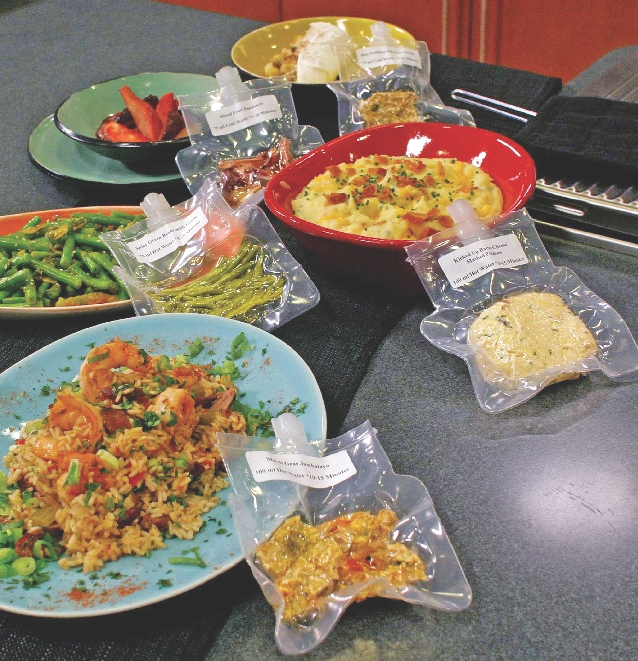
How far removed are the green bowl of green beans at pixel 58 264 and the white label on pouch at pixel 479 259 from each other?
0.79 m

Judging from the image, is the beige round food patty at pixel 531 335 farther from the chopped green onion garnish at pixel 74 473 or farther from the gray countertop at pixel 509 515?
the chopped green onion garnish at pixel 74 473

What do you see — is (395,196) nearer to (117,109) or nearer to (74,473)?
(74,473)

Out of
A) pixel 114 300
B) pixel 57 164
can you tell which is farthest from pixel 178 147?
pixel 114 300

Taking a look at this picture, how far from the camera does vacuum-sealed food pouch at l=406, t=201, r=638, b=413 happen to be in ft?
4.30

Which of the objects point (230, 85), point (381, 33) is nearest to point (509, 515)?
point (230, 85)

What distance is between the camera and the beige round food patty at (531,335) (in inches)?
51.5

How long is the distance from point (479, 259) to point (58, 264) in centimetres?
111

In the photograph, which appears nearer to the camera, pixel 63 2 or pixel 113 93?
pixel 113 93

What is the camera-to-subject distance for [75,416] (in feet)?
3.77

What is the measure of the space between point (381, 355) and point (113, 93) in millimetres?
1630

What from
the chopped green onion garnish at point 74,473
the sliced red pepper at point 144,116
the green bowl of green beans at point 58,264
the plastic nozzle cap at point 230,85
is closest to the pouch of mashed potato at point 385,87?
the plastic nozzle cap at point 230,85

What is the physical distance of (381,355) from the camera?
1.52m

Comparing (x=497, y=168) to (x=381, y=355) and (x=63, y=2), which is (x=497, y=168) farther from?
(x=63, y=2)

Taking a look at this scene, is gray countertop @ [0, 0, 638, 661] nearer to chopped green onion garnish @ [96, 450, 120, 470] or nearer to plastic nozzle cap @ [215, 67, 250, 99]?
chopped green onion garnish @ [96, 450, 120, 470]
